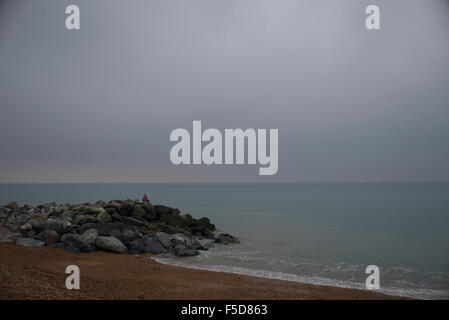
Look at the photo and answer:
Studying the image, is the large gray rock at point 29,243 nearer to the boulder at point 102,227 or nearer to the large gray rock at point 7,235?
the large gray rock at point 7,235

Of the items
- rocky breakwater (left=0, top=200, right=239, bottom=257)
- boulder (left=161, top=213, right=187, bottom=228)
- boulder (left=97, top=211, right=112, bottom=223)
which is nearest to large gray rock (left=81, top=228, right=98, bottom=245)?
rocky breakwater (left=0, top=200, right=239, bottom=257)

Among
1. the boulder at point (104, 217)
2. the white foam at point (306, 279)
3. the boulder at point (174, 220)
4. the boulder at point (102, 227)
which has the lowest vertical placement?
the white foam at point (306, 279)

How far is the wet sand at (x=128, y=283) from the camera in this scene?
17.0 feet

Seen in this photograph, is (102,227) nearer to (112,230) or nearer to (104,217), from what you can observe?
(112,230)

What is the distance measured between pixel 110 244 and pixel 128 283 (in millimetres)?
3848

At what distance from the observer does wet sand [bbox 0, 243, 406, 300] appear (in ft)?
17.0

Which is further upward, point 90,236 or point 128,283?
point 90,236

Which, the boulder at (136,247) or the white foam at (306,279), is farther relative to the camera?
the boulder at (136,247)

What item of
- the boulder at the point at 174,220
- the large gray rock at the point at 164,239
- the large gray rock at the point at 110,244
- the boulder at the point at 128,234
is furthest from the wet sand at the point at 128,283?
the boulder at the point at 174,220

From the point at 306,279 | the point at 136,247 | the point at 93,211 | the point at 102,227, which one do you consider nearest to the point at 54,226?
the point at 102,227

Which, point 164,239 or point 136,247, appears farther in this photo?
point 164,239

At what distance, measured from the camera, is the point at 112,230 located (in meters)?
10.6

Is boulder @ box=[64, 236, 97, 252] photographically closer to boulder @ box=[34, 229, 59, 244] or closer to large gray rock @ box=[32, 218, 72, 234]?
boulder @ box=[34, 229, 59, 244]
